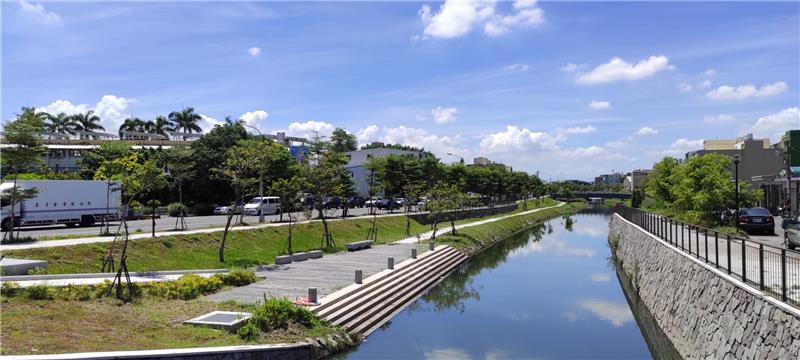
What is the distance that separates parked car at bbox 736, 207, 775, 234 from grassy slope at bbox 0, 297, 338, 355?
22893mm

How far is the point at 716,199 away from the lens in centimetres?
3034

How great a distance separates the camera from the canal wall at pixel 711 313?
30.8 ft

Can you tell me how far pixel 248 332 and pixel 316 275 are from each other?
29.5 feet

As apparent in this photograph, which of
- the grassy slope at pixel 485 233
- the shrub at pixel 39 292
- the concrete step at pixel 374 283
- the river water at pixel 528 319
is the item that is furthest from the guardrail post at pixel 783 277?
the grassy slope at pixel 485 233

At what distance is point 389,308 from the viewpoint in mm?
20156

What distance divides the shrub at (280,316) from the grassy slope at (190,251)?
30.2 feet

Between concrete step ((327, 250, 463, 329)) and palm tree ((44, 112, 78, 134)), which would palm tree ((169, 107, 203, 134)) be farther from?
concrete step ((327, 250, 463, 329))

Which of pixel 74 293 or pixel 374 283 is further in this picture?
pixel 374 283

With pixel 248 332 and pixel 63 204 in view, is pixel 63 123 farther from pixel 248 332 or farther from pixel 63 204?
pixel 248 332

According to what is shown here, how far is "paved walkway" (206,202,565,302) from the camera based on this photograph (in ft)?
57.1

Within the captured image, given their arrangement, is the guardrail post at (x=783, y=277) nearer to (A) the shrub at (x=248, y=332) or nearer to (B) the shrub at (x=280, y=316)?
(B) the shrub at (x=280, y=316)

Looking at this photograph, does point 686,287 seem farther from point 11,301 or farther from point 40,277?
point 40,277

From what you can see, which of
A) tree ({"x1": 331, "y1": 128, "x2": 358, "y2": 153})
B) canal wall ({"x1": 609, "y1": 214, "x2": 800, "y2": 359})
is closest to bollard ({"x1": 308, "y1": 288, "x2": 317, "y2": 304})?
canal wall ({"x1": 609, "y1": 214, "x2": 800, "y2": 359})

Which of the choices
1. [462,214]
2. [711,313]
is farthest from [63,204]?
[462,214]
